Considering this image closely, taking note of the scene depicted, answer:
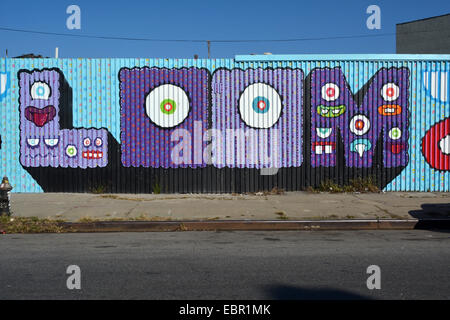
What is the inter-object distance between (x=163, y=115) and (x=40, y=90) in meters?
3.40

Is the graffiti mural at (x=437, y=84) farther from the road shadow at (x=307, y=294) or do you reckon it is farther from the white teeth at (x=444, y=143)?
the road shadow at (x=307, y=294)

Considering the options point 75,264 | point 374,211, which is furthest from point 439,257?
point 75,264

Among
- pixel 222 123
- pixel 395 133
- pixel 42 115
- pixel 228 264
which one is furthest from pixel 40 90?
pixel 395 133

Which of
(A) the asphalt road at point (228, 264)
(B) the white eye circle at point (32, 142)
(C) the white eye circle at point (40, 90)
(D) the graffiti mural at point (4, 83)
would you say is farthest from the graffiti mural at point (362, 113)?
(D) the graffiti mural at point (4, 83)

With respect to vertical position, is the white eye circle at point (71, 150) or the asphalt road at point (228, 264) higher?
the white eye circle at point (71, 150)

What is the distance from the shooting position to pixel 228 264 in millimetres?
6605

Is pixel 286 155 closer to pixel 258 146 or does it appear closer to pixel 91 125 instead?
pixel 258 146

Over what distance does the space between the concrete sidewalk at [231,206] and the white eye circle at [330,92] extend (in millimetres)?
2648

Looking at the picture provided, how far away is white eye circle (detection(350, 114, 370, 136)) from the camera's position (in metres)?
13.6

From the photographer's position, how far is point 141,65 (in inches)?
531

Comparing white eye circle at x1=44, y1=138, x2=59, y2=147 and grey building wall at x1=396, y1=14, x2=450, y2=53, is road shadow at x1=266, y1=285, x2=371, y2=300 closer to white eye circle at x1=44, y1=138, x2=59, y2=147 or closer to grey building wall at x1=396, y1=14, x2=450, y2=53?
white eye circle at x1=44, y1=138, x2=59, y2=147

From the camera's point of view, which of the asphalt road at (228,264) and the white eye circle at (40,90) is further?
the white eye circle at (40,90)

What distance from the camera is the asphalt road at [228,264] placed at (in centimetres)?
536

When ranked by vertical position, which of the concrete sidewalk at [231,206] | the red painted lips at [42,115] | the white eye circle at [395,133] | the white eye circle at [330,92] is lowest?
the concrete sidewalk at [231,206]
